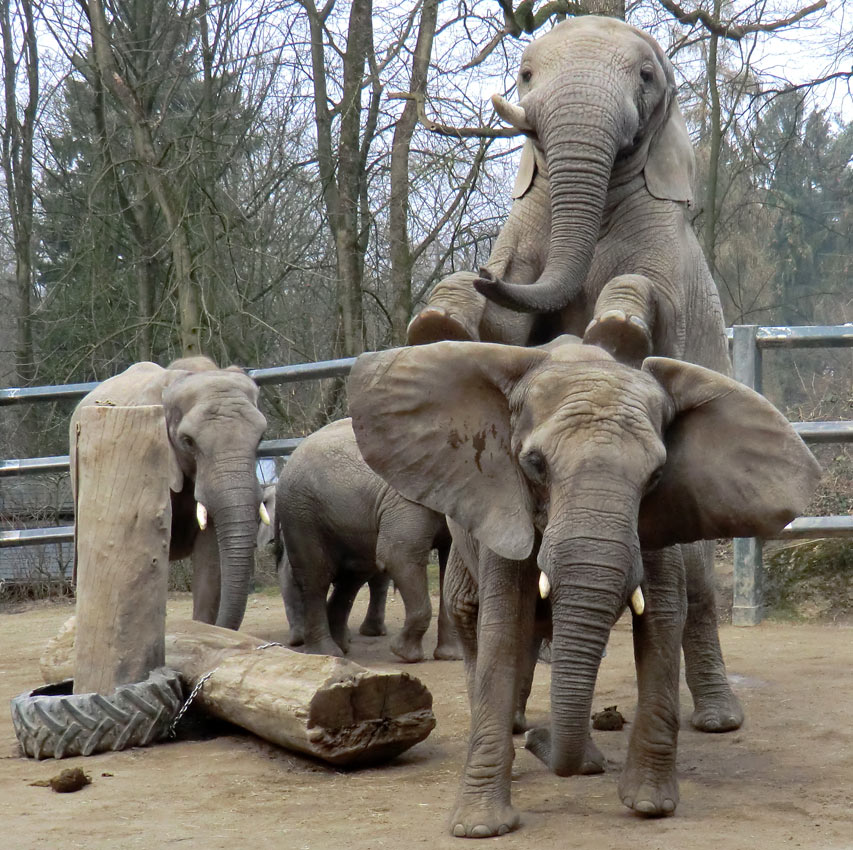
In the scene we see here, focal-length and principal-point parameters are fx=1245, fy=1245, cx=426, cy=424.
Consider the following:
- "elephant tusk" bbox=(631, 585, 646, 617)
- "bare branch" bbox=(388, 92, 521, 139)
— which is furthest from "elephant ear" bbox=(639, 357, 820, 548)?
"bare branch" bbox=(388, 92, 521, 139)

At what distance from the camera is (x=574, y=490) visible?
350 cm

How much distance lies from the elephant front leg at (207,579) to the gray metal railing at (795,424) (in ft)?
10.8

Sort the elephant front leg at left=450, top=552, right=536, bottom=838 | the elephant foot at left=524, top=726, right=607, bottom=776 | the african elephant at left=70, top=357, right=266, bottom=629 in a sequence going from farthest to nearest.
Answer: the african elephant at left=70, top=357, right=266, bottom=629 → the elephant foot at left=524, top=726, right=607, bottom=776 → the elephant front leg at left=450, top=552, right=536, bottom=838

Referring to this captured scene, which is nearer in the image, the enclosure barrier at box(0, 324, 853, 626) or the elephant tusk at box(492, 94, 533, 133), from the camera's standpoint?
the elephant tusk at box(492, 94, 533, 133)

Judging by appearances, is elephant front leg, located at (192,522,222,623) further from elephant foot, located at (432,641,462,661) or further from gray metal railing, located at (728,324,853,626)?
gray metal railing, located at (728,324,853,626)

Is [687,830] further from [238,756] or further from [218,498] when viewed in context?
[218,498]

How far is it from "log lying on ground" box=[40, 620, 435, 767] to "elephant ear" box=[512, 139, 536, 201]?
2.30 metres

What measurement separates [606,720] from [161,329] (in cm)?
1191

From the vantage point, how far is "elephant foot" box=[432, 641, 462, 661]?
730 centimetres

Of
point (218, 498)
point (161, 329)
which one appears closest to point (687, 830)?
point (218, 498)

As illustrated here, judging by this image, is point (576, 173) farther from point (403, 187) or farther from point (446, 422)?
point (403, 187)

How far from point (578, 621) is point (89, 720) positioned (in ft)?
8.08

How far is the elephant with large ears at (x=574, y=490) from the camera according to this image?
349 centimetres

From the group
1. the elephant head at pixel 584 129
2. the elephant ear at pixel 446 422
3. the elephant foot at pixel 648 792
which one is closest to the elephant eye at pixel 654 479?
the elephant ear at pixel 446 422
